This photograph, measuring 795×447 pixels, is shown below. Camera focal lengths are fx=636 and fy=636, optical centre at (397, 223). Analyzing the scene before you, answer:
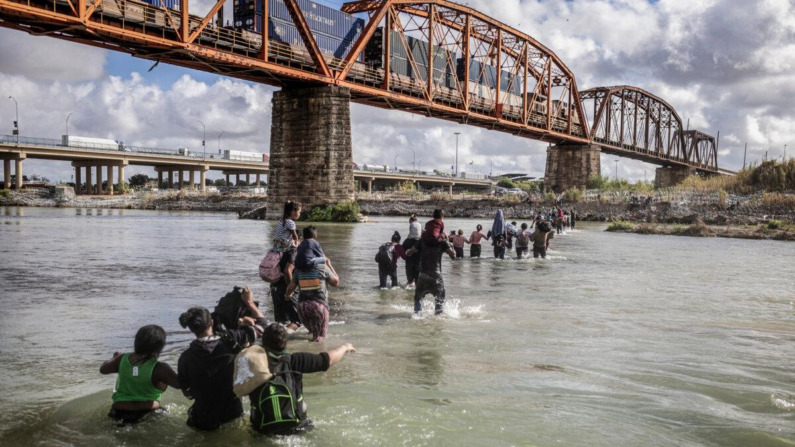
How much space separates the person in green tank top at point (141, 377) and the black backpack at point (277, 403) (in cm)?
72

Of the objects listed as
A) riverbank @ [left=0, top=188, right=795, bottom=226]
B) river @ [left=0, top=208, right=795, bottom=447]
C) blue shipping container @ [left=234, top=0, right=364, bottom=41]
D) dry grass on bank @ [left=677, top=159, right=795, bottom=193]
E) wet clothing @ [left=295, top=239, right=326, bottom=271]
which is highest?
blue shipping container @ [left=234, top=0, right=364, bottom=41]

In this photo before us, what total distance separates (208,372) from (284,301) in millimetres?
3717

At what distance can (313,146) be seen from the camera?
134 ft

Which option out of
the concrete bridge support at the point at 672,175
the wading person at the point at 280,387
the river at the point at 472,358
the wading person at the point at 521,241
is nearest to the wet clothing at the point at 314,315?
the river at the point at 472,358

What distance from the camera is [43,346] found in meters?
7.87

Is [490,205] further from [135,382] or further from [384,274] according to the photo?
[135,382]

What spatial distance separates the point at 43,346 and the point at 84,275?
722 centimetres

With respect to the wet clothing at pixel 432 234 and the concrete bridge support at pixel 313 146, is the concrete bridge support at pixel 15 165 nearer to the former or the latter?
the concrete bridge support at pixel 313 146

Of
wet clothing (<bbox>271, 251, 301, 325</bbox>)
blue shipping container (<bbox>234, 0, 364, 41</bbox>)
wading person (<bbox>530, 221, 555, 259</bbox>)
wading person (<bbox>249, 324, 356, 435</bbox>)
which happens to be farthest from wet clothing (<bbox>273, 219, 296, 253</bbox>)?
blue shipping container (<bbox>234, 0, 364, 41</bbox>)

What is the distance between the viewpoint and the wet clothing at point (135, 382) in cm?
520

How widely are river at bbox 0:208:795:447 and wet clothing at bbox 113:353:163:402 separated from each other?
28cm

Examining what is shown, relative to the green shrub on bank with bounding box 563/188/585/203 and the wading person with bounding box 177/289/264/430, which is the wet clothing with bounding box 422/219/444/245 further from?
the green shrub on bank with bounding box 563/188/585/203

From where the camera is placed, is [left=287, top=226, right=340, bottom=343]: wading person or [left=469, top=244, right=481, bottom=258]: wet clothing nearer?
[left=287, top=226, right=340, bottom=343]: wading person

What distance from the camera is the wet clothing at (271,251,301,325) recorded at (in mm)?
8626
